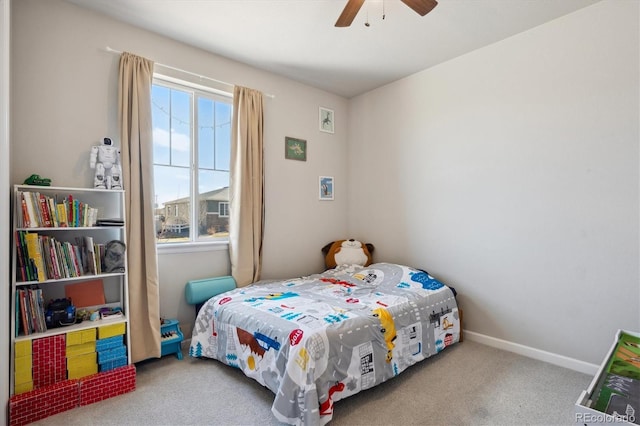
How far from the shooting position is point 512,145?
9.21ft

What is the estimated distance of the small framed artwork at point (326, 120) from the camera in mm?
3930

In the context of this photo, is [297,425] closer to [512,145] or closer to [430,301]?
[430,301]

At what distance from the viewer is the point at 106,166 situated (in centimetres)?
236

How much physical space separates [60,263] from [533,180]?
3.53 m

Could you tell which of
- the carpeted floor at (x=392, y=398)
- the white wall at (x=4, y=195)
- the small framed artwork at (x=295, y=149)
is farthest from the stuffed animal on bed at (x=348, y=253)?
the white wall at (x=4, y=195)

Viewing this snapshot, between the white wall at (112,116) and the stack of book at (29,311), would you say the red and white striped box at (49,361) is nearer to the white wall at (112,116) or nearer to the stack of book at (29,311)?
the stack of book at (29,311)

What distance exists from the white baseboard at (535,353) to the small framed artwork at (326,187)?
2077 millimetres

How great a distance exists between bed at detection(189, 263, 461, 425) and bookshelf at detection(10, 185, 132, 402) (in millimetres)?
750

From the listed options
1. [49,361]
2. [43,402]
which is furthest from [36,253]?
[43,402]

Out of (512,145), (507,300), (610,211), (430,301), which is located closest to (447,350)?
(430,301)

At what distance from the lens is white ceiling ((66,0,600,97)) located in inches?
92.5

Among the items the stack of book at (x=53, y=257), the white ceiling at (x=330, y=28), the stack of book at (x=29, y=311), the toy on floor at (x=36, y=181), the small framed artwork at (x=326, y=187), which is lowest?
the stack of book at (x=29, y=311)

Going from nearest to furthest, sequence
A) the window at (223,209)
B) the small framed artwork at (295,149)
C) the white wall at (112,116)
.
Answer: the white wall at (112,116) < the window at (223,209) < the small framed artwork at (295,149)

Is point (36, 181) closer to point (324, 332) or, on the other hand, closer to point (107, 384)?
point (107, 384)
